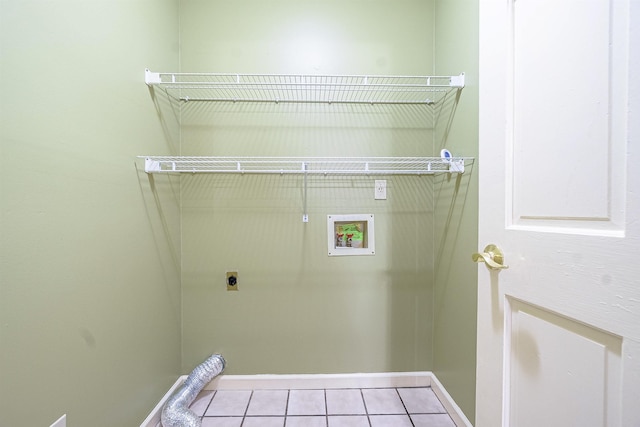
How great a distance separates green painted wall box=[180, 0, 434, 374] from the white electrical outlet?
1.2 inches

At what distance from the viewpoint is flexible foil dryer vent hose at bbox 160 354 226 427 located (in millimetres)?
1229

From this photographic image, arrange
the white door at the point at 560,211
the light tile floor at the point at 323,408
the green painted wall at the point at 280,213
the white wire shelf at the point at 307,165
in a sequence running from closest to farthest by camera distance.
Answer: the white door at the point at 560,211 → the green painted wall at the point at 280,213 → the light tile floor at the point at 323,408 → the white wire shelf at the point at 307,165

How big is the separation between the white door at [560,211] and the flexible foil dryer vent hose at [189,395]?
4.18 feet

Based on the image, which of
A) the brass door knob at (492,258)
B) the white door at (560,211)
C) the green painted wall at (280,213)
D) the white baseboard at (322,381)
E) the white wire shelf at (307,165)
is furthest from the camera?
the white baseboard at (322,381)

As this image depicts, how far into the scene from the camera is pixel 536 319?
A: 61cm

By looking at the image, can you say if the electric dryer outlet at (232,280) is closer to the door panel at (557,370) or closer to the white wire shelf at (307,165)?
the white wire shelf at (307,165)

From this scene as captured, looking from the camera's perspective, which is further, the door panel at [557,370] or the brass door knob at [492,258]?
the brass door knob at [492,258]

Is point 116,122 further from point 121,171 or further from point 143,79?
point 143,79

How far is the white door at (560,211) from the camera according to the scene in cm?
46

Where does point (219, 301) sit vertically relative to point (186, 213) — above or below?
below

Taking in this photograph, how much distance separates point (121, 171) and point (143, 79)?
1.57 feet

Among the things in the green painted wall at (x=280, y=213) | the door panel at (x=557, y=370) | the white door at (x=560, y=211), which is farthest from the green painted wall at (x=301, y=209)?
the door panel at (x=557, y=370)

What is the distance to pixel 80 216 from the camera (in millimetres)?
882

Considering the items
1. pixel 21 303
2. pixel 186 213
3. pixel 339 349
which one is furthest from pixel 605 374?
pixel 186 213
